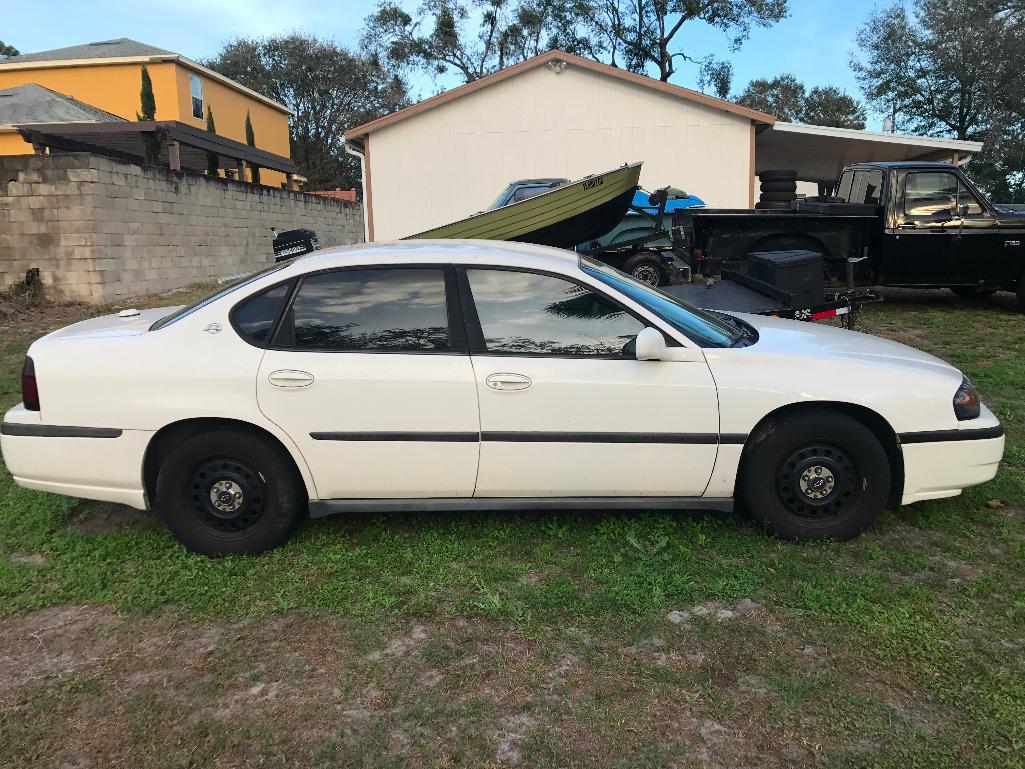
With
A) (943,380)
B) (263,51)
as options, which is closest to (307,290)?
(943,380)

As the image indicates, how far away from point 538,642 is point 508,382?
3.75 ft

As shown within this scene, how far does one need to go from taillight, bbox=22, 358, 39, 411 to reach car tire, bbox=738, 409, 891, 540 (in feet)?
10.8

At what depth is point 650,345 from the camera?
3504mm

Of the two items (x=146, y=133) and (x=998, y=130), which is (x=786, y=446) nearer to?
(x=146, y=133)

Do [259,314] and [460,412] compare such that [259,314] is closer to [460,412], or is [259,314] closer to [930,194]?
[460,412]

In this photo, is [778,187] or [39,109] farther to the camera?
[39,109]

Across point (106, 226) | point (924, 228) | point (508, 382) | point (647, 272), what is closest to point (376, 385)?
point (508, 382)

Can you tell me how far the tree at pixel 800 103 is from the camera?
49125mm

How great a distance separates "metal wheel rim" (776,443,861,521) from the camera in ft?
12.0

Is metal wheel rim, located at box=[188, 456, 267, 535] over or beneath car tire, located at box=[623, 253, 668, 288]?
beneath

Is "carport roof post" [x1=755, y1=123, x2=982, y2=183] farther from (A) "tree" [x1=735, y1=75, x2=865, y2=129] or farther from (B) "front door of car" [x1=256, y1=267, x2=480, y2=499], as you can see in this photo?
(A) "tree" [x1=735, y1=75, x2=865, y2=129]

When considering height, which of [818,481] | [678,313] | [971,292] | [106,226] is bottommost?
[818,481]

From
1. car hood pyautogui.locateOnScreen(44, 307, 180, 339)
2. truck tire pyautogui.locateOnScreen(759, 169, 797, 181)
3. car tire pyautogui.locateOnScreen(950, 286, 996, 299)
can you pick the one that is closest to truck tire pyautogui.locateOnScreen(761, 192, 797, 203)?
truck tire pyautogui.locateOnScreen(759, 169, 797, 181)

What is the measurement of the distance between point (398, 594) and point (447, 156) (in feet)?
51.8
